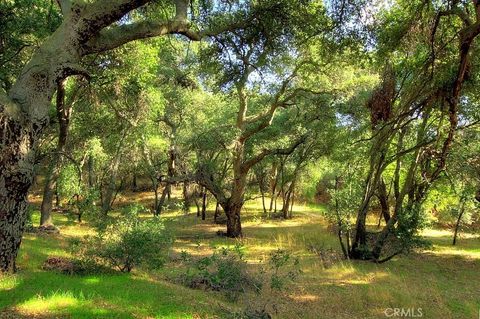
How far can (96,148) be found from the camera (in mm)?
23641

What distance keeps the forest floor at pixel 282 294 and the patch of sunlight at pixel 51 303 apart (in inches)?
0.6

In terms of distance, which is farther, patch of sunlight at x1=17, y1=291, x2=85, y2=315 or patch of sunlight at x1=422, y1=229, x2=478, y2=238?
patch of sunlight at x1=422, y1=229, x2=478, y2=238

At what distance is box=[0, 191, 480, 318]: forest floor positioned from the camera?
6527 millimetres

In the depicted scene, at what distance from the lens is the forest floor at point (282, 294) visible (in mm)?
6527

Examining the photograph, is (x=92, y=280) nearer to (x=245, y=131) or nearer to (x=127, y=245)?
(x=127, y=245)

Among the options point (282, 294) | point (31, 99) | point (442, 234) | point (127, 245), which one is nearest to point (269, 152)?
point (282, 294)

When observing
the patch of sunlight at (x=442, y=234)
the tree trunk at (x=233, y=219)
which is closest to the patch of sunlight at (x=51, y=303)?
the tree trunk at (x=233, y=219)

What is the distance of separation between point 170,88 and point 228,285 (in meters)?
20.8

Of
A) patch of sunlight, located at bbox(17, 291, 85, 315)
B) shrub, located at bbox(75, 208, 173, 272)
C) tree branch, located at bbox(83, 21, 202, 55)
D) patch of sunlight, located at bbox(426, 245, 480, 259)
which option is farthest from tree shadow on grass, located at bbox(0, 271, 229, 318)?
patch of sunlight, located at bbox(426, 245, 480, 259)

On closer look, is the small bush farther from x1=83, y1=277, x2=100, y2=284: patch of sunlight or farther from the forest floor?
x1=83, y1=277, x2=100, y2=284: patch of sunlight

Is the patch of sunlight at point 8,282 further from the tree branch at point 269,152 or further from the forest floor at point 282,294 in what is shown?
the tree branch at point 269,152

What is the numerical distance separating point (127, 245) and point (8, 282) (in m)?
3.31

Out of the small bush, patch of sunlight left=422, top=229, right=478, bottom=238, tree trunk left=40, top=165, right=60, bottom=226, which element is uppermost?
tree trunk left=40, top=165, right=60, bottom=226
